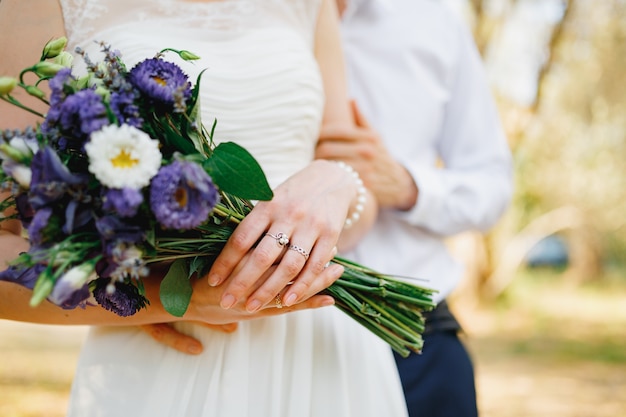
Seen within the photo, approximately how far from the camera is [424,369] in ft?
7.33

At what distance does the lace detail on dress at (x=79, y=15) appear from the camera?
67.2 inches

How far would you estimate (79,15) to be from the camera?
1.72 m

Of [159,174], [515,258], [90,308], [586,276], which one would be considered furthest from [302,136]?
[586,276]

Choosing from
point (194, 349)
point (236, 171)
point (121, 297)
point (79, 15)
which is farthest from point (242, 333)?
point (79, 15)

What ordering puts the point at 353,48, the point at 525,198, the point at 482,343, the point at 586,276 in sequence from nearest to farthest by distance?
1. the point at 353,48
2. the point at 482,343
3. the point at 525,198
4. the point at 586,276

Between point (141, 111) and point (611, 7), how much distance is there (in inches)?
373

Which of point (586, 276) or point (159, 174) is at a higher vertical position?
point (586, 276)

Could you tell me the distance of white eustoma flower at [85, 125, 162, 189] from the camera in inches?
42.3

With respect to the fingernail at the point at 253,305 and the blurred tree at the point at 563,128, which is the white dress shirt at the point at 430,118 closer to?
the fingernail at the point at 253,305

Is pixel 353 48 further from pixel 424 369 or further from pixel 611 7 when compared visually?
pixel 611 7

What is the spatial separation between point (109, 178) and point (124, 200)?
0.14 ft

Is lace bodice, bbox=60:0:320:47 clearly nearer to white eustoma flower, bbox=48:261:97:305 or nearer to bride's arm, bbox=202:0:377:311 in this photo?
bride's arm, bbox=202:0:377:311

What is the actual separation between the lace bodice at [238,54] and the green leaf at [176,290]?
19.3 inches

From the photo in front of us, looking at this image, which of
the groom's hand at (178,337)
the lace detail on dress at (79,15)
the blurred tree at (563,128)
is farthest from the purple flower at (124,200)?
the blurred tree at (563,128)
